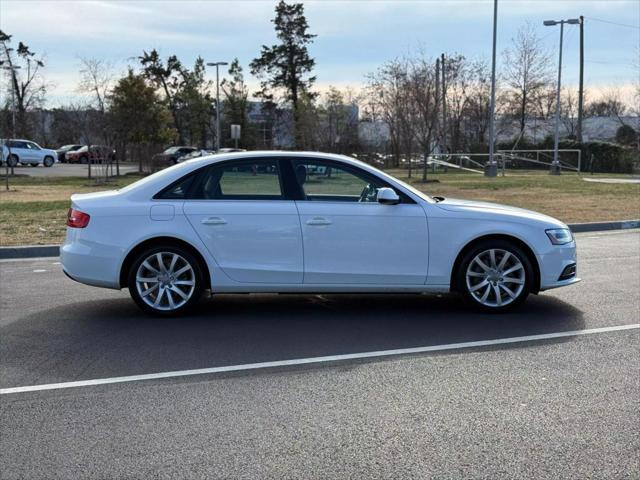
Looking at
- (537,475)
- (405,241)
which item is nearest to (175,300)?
(405,241)

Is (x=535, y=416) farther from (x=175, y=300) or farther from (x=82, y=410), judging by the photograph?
(x=175, y=300)

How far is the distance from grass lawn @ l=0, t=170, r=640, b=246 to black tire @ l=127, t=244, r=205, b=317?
5.48 metres

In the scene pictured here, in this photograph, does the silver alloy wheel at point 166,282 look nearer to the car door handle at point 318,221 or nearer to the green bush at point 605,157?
the car door handle at point 318,221

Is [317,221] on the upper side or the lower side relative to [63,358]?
upper

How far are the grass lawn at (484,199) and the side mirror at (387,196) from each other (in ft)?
22.5

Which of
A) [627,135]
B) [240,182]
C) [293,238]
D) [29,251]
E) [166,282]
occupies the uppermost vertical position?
[627,135]

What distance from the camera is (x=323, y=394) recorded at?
4.68 metres

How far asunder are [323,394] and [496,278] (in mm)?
2840

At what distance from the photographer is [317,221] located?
666cm

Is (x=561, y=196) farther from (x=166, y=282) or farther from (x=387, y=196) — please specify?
(x=166, y=282)

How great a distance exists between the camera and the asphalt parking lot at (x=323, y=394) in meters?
3.68

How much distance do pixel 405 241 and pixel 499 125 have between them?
1896 inches

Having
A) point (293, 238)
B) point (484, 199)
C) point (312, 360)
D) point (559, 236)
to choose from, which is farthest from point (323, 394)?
point (484, 199)

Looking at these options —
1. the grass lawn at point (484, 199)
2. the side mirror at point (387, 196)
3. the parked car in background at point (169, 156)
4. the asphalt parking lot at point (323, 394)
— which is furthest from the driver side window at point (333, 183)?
the parked car in background at point (169, 156)
